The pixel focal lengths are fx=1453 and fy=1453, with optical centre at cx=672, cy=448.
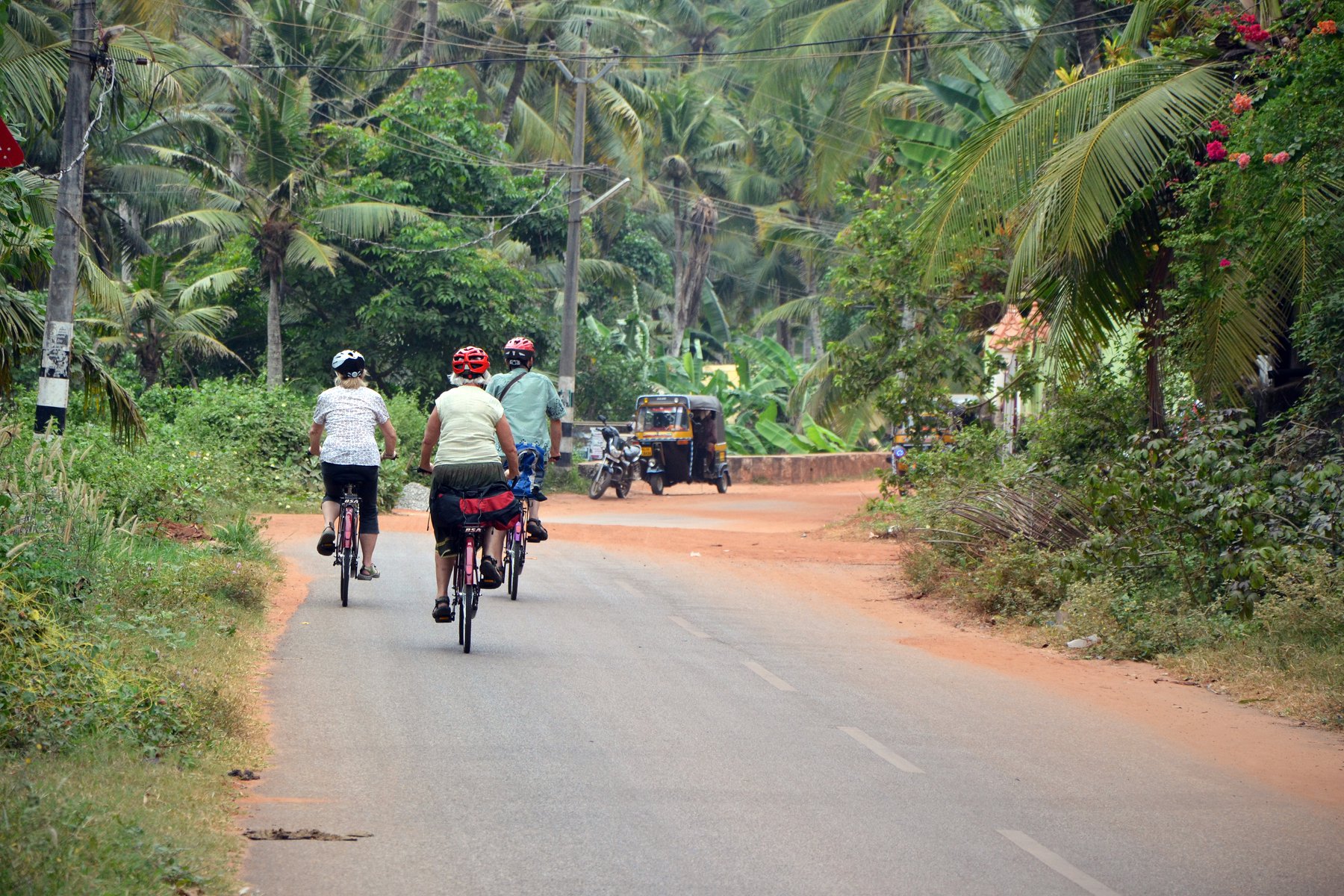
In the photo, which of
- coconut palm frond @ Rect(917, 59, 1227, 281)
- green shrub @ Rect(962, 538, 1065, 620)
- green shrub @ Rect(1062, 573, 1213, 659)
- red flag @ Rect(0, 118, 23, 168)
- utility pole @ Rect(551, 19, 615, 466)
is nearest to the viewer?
red flag @ Rect(0, 118, 23, 168)

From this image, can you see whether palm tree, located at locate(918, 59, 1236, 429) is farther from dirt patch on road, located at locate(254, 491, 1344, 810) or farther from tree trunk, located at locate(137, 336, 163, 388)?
tree trunk, located at locate(137, 336, 163, 388)

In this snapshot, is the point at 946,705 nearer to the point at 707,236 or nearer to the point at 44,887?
the point at 44,887

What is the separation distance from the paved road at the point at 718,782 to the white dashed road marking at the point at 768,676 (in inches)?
1.3

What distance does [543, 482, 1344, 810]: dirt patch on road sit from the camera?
27.1 ft

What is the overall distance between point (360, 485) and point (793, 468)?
30372mm

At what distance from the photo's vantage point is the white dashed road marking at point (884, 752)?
7.27m

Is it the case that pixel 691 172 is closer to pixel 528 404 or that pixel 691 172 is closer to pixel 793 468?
pixel 793 468

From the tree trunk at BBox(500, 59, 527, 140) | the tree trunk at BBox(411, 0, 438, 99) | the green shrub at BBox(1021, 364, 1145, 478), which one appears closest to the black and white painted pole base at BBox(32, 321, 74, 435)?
the green shrub at BBox(1021, 364, 1145, 478)

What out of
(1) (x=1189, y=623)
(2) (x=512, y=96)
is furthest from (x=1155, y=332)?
(2) (x=512, y=96)

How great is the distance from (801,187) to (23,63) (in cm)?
4182

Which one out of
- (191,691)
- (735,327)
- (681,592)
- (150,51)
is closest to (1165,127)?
(681,592)

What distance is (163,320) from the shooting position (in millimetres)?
28938

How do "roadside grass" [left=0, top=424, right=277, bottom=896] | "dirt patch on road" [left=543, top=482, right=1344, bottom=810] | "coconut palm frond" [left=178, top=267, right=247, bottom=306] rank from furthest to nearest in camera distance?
"coconut palm frond" [left=178, top=267, right=247, bottom=306] < "dirt patch on road" [left=543, top=482, right=1344, bottom=810] < "roadside grass" [left=0, top=424, right=277, bottom=896]

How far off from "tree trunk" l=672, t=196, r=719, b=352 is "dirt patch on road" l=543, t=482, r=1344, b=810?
82.2ft
